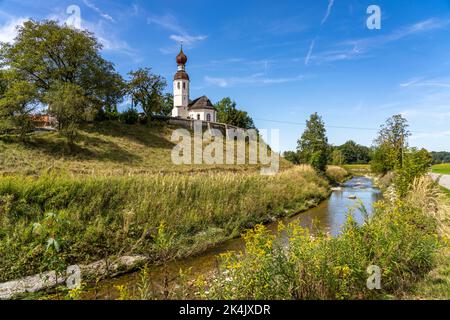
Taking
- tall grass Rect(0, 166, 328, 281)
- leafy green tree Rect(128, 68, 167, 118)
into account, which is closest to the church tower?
leafy green tree Rect(128, 68, 167, 118)

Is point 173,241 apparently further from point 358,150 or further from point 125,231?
point 358,150

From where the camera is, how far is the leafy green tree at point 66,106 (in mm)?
22156

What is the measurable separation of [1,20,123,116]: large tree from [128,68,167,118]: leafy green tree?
475cm

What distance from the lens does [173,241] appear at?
7.75 meters

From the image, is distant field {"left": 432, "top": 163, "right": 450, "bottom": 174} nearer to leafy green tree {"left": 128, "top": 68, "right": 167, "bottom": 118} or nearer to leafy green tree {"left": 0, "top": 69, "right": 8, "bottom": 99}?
leafy green tree {"left": 128, "top": 68, "right": 167, "bottom": 118}

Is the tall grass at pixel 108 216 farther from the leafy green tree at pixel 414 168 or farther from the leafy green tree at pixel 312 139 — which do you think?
the leafy green tree at pixel 312 139

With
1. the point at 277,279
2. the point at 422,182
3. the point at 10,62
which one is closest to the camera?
the point at 277,279

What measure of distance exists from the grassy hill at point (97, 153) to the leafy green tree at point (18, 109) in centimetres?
118

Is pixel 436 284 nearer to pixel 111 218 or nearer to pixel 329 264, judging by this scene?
pixel 329 264

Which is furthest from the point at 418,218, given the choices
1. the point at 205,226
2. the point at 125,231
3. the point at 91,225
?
the point at 91,225

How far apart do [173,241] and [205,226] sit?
1.84 m

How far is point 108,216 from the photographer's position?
7.85 metres

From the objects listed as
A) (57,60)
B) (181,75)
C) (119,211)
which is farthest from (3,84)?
(181,75)

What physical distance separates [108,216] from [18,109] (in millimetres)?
20214
